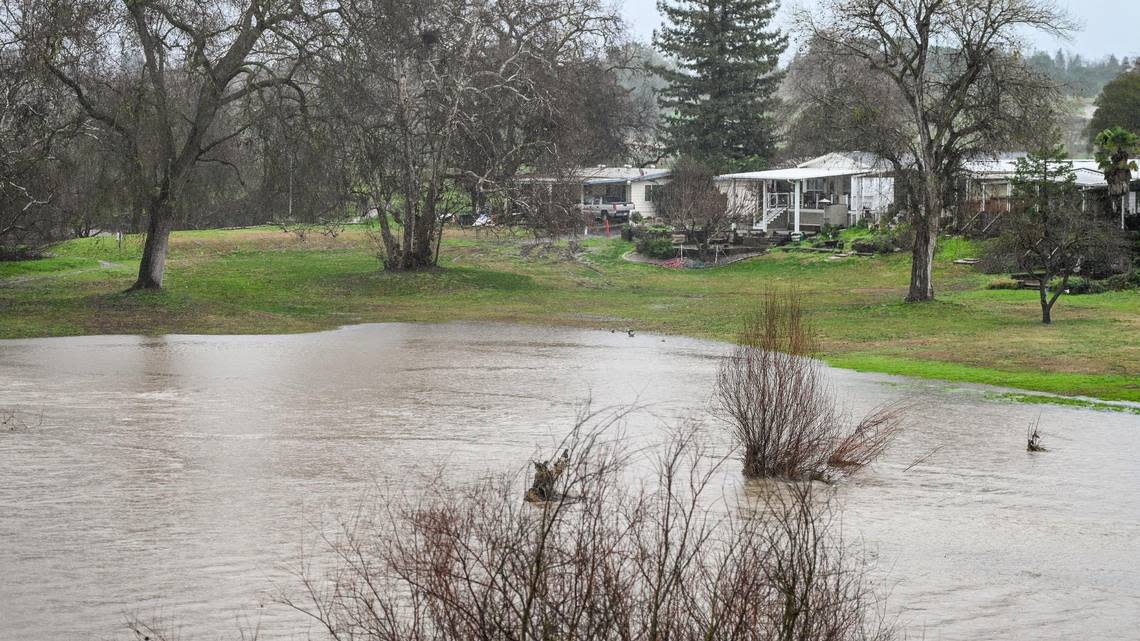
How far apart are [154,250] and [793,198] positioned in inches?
1446

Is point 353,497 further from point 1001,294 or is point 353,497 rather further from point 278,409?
point 1001,294

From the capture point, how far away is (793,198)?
2682 inches

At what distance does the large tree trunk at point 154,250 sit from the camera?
3900cm

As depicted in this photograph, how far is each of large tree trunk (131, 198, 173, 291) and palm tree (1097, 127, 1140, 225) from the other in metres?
31.1

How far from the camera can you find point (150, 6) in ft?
120

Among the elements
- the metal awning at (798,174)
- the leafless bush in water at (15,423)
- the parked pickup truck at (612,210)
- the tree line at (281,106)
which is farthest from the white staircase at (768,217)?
the leafless bush in water at (15,423)

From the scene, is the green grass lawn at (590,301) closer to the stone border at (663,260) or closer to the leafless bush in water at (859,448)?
the stone border at (663,260)

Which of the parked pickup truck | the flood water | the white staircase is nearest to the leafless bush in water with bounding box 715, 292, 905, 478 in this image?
the flood water

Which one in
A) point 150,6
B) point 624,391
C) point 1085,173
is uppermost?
point 150,6

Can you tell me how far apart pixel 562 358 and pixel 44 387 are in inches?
417

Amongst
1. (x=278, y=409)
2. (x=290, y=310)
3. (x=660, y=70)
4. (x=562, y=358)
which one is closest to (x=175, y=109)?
(x=290, y=310)

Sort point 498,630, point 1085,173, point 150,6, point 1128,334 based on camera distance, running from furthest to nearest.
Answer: point 1085,173 < point 150,6 < point 1128,334 < point 498,630

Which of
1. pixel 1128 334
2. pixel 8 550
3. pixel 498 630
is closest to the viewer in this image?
pixel 498 630

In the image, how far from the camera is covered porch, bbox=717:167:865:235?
64.2 metres
